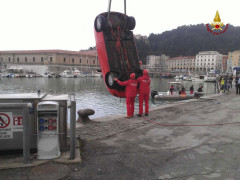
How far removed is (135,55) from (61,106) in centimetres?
564

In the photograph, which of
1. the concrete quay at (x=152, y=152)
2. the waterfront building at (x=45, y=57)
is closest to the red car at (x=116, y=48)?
the concrete quay at (x=152, y=152)

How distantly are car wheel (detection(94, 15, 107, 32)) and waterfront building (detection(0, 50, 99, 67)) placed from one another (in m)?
112

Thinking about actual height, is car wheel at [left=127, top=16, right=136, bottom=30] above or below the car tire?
above

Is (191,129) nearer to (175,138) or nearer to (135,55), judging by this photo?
(175,138)

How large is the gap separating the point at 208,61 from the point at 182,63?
63.2ft

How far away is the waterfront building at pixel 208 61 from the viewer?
144 m

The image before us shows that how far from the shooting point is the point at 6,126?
410 cm

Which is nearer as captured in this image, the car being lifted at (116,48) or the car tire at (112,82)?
the car tire at (112,82)

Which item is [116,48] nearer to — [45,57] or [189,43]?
[45,57]

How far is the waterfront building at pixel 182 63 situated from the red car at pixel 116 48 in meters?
151

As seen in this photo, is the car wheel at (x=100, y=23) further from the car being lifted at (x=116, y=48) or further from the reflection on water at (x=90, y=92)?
the reflection on water at (x=90, y=92)

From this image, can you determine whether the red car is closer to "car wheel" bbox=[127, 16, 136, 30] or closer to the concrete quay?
"car wheel" bbox=[127, 16, 136, 30]

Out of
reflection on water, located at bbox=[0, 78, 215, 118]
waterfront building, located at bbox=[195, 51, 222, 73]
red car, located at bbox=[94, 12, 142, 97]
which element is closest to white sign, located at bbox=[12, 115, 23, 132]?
red car, located at bbox=[94, 12, 142, 97]

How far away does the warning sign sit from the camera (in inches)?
159
